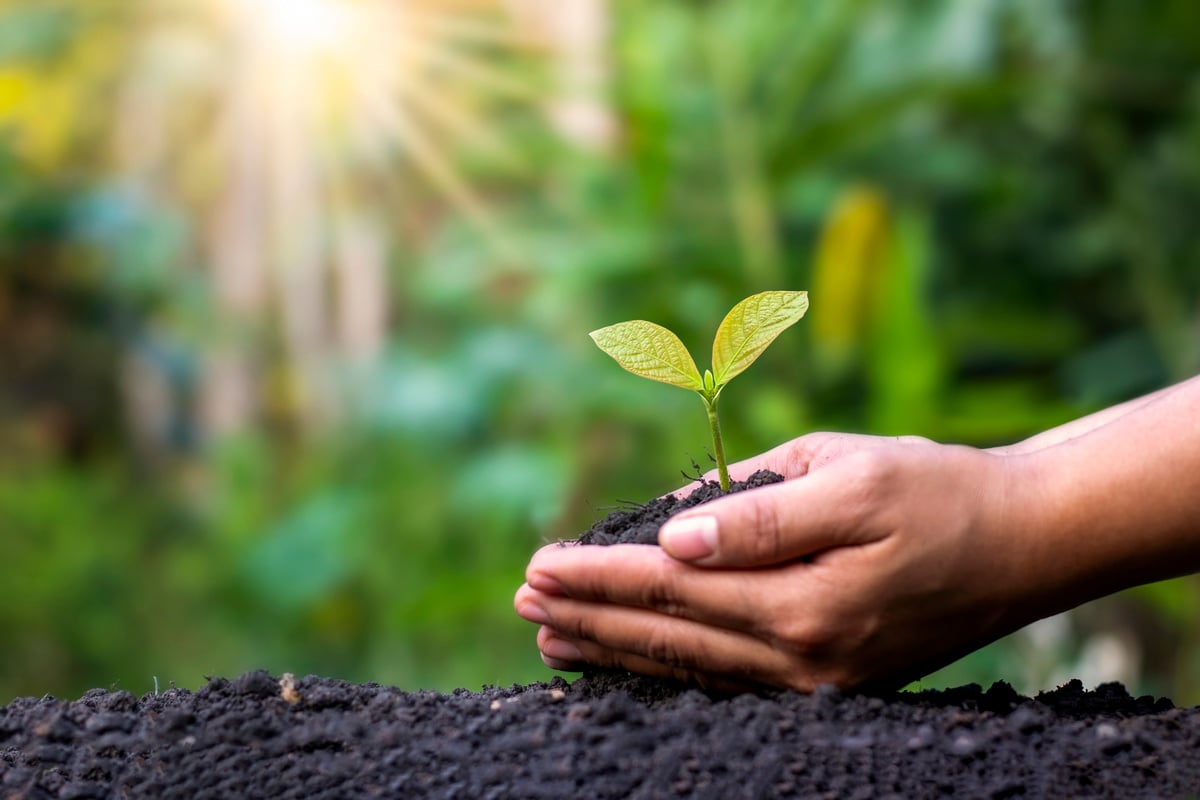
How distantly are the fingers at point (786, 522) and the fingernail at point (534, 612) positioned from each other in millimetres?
128

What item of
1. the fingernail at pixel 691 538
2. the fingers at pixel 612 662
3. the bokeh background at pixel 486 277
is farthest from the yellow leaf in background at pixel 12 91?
the fingernail at pixel 691 538

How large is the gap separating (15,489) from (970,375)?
229 centimetres

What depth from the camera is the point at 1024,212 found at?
2373 millimetres

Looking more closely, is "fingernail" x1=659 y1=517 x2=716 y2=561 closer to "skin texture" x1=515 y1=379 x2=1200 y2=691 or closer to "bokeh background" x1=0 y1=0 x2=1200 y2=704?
"skin texture" x1=515 y1=379 x2=1200 y2=691

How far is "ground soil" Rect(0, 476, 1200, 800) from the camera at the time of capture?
52 centimetres

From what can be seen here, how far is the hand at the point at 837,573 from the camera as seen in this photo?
546mm

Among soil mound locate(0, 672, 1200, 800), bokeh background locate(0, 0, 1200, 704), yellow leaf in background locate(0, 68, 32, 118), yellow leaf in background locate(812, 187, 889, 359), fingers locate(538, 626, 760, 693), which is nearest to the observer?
soil mound locate(0, 672, 1200, 800)

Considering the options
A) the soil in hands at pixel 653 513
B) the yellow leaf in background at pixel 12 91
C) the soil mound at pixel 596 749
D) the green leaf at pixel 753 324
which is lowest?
the soil mound at pixel 596 749

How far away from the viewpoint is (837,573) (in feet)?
1.81

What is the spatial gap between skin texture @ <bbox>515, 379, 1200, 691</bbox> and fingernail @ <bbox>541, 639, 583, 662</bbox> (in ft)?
0.26

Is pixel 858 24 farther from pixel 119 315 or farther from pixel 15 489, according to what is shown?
pixel 15 489

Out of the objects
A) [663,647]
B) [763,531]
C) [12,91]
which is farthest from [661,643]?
[12,91]

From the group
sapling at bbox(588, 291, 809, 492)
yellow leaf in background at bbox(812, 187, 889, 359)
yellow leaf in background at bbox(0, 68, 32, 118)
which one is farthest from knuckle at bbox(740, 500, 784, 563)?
yellow leaf in background at bbox(0, 68, 32, 118)

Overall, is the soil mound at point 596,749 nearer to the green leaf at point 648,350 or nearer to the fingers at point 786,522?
A: the fingers at point 786,522
